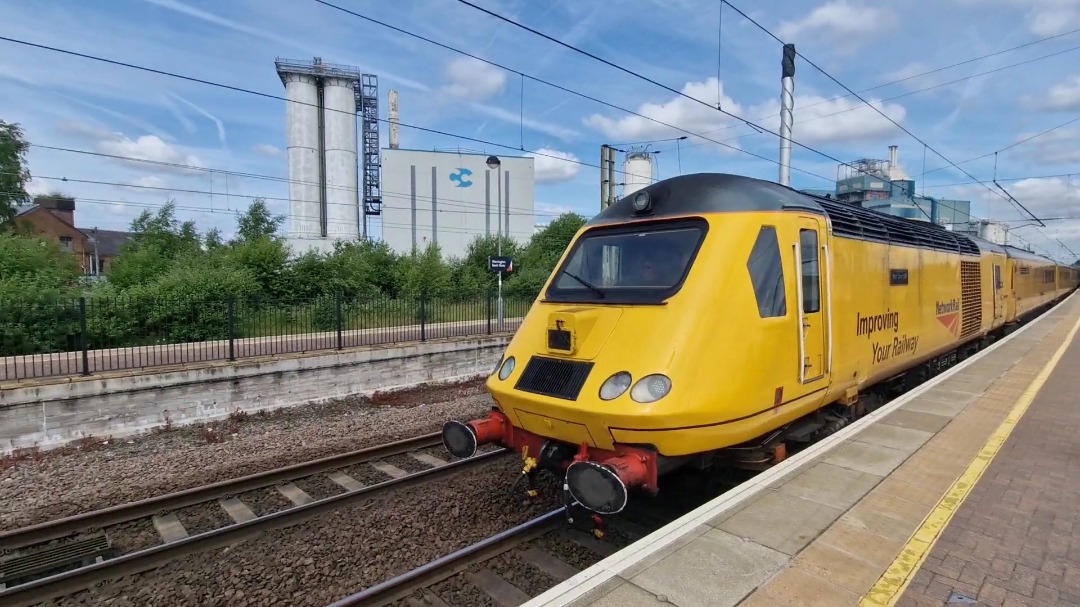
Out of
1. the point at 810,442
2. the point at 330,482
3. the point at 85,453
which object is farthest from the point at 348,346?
the point at 810,442

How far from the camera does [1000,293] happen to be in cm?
1384

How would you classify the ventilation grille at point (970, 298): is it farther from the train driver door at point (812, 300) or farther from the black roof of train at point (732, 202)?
the train driver door at point (812, 300)

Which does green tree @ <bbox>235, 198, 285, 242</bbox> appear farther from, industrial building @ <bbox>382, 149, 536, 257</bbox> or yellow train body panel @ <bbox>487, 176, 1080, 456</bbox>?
yellow train body panel @ <bbox>487, 176, 1080, 456</bbox>

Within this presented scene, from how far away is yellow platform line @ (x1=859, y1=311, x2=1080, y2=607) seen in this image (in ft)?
10.3

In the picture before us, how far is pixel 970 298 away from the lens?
1077 cm

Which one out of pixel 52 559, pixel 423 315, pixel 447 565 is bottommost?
pixel 52 559

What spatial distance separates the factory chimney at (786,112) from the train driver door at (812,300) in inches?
294

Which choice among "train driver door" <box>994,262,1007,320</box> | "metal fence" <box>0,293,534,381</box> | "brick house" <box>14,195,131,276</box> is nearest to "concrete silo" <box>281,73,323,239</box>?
"brick house" <box>14,195,131,276</box>

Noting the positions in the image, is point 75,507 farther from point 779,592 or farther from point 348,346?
point 779,592

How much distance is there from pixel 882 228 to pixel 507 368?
4.97m

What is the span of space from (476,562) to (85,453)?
762cm

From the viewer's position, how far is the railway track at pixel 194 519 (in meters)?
4.92

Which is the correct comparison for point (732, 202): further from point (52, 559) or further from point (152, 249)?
point (152, 249)

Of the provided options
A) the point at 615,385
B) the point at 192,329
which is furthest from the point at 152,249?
the point at 615,385
